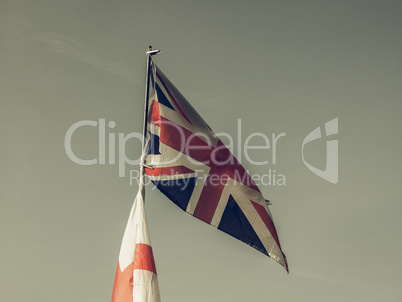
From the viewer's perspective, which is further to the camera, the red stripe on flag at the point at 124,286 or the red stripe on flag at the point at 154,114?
the red stripe on flag at the point at 154,114

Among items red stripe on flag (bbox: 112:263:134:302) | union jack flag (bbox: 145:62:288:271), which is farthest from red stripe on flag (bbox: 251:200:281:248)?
red stripe on flag (bbox: 112:263:134:302)

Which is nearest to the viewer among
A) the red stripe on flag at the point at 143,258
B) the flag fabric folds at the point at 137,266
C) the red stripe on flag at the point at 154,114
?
the flag fabric folds at the point at 137,266

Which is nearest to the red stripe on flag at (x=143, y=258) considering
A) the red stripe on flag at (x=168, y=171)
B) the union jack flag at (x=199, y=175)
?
the union jack flag at (x=199, y=175)

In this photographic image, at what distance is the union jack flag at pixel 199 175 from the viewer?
23812 mm

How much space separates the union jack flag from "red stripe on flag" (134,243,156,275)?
6.90ft

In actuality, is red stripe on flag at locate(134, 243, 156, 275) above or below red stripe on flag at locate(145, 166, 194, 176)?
below

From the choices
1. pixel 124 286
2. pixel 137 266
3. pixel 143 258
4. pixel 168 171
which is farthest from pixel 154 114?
pixel 124 286

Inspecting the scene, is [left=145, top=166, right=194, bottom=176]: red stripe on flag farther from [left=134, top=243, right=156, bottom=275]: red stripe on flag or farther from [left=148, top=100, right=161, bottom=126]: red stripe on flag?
[left=134, top=243, right=156, bottom=275]: red stripe on flag

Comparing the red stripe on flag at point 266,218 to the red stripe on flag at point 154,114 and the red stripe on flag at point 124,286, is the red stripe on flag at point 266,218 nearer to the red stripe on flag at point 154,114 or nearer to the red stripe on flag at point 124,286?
the red stripe on flag at point 154,114

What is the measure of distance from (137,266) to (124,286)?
744 millimetres

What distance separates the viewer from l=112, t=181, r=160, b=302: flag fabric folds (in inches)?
859

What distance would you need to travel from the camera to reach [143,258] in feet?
73.2

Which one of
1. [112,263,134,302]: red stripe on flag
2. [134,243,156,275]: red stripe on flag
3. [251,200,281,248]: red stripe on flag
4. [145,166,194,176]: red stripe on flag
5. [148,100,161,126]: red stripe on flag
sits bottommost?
[112,263,134,302]: red stripe on flag

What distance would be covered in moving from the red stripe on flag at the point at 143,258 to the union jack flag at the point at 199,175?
210cm
